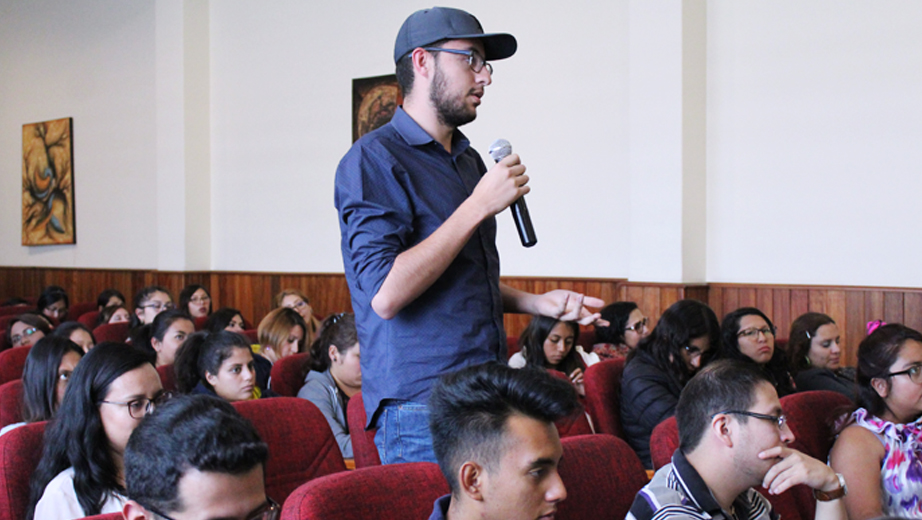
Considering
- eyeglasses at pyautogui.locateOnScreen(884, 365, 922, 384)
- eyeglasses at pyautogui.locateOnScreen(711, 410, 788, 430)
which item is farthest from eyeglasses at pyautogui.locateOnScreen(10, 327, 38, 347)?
eyeglasses at pyautogui.locateOnScreen(884, 365, 922, 384)

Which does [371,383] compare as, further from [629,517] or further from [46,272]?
[46,272]

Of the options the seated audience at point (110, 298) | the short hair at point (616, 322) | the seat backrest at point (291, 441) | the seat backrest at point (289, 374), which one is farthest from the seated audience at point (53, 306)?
the seat backrest at point (291, 441)

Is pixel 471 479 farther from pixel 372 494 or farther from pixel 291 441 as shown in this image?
pixel 291 441

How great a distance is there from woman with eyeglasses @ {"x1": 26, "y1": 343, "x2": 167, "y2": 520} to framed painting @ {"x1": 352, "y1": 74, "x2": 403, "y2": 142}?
522 centimetres

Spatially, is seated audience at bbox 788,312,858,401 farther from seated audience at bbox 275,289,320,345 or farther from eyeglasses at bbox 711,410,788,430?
seated audience at bbox 275,289,320,345

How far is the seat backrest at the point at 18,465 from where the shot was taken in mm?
2062

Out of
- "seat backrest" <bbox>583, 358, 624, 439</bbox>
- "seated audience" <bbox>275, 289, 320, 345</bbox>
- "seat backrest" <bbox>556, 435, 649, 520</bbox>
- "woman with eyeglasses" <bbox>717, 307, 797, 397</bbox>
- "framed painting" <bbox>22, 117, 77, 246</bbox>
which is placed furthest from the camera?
"framed painting" <bbox>22, 117, 77, 246</bbox>

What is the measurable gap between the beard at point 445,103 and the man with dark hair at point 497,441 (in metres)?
0.50

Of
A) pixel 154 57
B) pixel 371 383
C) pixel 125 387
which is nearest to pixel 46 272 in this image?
pixel 154 57

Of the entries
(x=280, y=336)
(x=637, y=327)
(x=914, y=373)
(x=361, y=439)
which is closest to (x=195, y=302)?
(x=280, y=336)

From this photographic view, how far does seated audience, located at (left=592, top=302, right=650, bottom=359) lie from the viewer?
4.86 m

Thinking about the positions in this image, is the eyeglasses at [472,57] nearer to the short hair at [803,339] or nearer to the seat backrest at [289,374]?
the seat backrest at [289,374]

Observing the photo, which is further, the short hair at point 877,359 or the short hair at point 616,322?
the short hair at point 616,322

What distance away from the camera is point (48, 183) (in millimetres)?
9875
